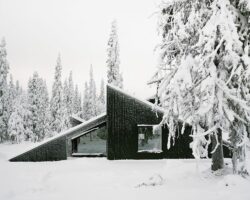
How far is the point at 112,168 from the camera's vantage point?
19.3 metres

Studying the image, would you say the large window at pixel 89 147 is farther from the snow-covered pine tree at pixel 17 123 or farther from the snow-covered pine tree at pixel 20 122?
the snow-covered pine tree at pixel 17 123

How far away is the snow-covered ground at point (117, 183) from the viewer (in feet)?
39.0

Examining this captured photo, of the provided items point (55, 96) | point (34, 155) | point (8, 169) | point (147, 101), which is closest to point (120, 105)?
point (147, 101)

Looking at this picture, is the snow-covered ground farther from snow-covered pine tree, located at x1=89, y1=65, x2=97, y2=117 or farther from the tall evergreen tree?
snow-covered pine tree, located at x1=89, y1=65, x2=97, y2=117

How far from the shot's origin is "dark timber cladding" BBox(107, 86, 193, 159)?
23078mm

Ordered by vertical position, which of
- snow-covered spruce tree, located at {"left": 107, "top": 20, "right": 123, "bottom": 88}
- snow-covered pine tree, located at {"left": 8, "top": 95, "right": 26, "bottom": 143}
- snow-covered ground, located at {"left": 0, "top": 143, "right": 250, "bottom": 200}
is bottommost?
snow-covered ground, located at {"left": 0, "top": 143, "right": 250, "bottom": 200}

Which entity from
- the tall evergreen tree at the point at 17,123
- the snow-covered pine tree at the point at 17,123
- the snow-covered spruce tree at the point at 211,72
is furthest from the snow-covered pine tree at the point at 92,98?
the snow-covered spruce tree at the point at 211,72

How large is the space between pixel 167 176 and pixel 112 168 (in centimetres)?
497

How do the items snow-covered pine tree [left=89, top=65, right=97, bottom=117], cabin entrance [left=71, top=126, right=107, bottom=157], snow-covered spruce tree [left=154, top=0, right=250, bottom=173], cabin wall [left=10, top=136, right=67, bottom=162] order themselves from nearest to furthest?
snow-covered spruce tree [left=154, top=0, right=250, bottom=173] → cabin wall [left=10, top=136, right=67, bottom=162] → cabin entrance [left=71, top=126, right=107, bottom=157] → snow-covered pine tree [left=89, top=65, right=97, bottom=117]

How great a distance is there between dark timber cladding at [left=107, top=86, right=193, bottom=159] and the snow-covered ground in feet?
8.54

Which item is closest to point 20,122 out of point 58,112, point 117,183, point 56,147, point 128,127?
point 58,112

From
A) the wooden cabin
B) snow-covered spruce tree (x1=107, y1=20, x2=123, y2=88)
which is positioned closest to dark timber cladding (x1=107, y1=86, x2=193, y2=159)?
the wooden cabin

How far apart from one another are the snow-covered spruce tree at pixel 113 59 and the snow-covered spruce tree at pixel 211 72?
2840 cm

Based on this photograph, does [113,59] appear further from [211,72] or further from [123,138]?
[211,72]
